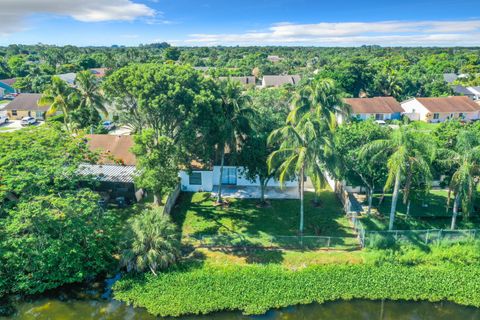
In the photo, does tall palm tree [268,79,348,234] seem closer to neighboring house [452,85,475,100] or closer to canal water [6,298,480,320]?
canal water [6,298,480,320]

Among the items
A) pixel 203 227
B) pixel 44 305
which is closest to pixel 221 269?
pixel 203 227

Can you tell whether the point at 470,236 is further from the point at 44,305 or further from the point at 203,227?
the point at 44,305

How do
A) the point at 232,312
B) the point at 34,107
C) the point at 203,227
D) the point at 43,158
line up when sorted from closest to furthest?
the point at 232,312
the point at 43,158
the point at 203,227
the point at 34,107

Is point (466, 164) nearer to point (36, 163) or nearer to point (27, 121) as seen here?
point (36, 163)

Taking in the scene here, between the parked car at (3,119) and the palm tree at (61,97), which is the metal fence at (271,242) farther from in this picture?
the parked car at (3,119)

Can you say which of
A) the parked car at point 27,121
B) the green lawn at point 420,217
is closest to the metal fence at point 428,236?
Answer: the green lawn at point 420,217

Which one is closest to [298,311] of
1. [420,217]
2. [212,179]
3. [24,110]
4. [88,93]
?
[420,217]
